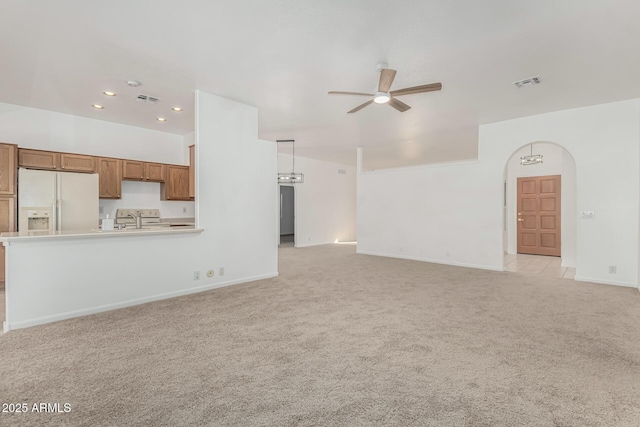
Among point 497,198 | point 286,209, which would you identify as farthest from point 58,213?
point 497,198

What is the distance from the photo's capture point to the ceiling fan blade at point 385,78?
315 cm

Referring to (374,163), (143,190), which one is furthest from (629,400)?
(374,163)

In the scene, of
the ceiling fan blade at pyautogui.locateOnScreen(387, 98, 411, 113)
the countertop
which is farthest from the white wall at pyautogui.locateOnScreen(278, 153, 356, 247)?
the ceiling fan blade at pyautogui.locateOnScreen(387, 98, 411, 113)

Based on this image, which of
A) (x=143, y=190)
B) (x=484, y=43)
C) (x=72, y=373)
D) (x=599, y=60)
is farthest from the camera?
(x=143, y=190)

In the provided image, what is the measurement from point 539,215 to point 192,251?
338 inches

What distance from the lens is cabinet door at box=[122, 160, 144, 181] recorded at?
5862 millimetres

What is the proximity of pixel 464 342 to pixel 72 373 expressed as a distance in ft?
10.5

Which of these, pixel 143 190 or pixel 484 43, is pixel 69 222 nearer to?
pixel 143 190

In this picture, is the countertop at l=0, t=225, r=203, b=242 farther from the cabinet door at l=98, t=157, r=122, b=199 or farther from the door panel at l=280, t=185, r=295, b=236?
the door panel at l=280, t=185, r=295, b=236

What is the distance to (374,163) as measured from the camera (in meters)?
11.0

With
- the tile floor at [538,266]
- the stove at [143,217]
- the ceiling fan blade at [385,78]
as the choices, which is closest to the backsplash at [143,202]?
the stove at [143,217]

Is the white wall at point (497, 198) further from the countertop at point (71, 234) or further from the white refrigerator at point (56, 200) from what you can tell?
the white refrigerator at point (56, 200)

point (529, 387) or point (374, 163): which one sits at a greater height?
point (374, 163)

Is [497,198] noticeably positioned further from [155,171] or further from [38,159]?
[38,159]
